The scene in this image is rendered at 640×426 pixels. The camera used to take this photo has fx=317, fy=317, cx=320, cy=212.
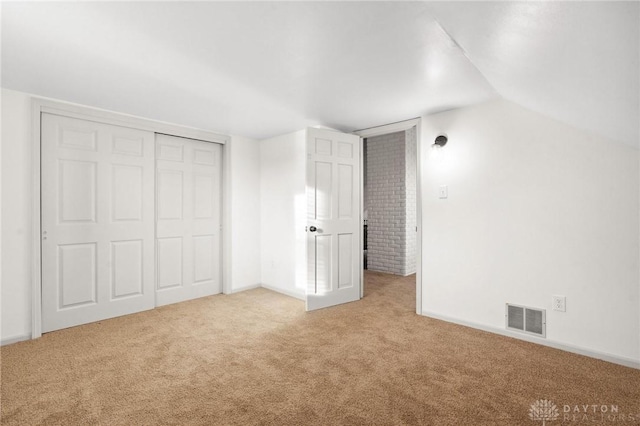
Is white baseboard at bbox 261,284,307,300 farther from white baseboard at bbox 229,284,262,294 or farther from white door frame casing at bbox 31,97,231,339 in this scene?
white door frame casing at bbox 31,97,231,339

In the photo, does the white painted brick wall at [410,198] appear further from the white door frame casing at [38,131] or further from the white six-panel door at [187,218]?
the white door frame casing at [38,131]

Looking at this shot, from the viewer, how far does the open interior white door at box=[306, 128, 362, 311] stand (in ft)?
11.8

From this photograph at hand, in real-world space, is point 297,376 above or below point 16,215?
below

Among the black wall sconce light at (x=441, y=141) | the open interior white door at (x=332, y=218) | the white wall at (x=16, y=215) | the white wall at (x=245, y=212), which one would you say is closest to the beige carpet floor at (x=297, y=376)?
the white wall at (x=16, y=215)

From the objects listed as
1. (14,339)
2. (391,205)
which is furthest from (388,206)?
(14,339)

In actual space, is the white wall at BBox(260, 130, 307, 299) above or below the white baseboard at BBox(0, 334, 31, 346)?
above

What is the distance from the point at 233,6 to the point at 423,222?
2.65 meters

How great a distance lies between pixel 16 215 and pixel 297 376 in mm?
2793

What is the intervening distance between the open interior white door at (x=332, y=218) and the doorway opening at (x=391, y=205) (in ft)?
4.84

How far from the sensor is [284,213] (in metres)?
4.36

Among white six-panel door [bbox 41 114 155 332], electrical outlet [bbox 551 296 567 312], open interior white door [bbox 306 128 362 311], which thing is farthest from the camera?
open interior white door [bbox 306 128 362 311]

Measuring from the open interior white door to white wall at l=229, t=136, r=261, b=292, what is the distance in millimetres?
1340

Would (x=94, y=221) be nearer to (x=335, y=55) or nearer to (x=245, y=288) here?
(x=245, y=288)

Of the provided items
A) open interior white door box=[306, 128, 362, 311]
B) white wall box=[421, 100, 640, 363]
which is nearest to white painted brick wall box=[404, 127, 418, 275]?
open interior white door box=[306, 128, 362, 311]
